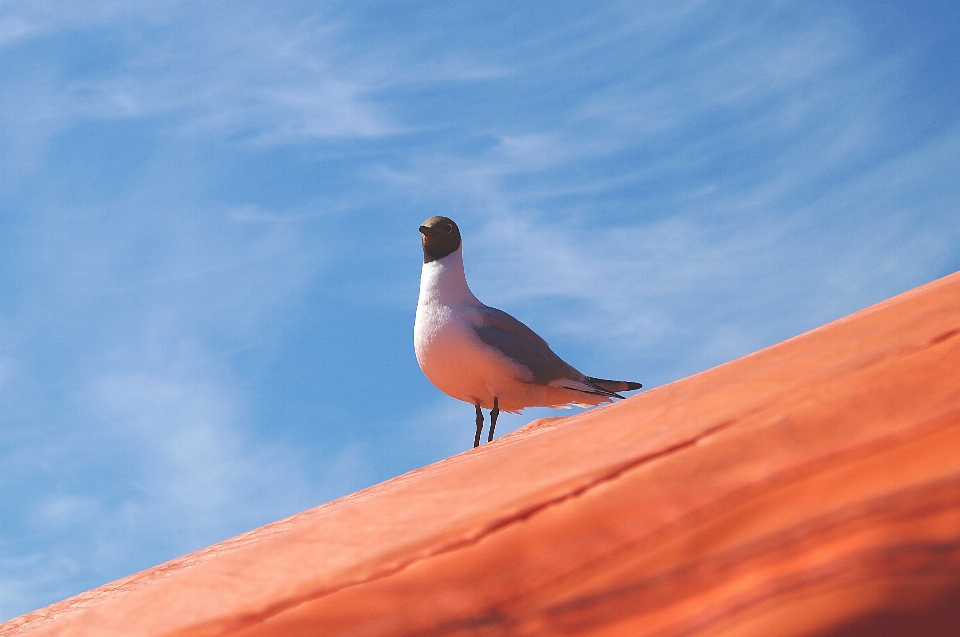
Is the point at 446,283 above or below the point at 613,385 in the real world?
above

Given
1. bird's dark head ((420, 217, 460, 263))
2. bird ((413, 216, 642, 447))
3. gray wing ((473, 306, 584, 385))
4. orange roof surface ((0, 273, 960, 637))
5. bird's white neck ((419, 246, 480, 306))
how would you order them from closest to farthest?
orange roof surface ((0, 273, 960, 637)), bird ((413, 216, 642, 447)), gray wing ((473, 306, 584, 385)), bird's white neck ((419, 246, 480, 306)), bird's dark head ((420, 217, 460, 263))

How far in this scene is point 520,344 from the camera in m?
7.94

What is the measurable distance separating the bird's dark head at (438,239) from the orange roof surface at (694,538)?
7909 millimetres

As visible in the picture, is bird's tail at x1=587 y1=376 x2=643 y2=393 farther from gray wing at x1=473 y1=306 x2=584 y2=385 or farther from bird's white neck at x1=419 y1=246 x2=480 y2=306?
bird's white neck at x1=419 y1=246 x2=480 y2=306

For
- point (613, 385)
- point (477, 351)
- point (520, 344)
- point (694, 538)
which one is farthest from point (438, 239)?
point (694, 538)

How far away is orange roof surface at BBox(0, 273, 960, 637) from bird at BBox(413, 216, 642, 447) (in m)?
6.82

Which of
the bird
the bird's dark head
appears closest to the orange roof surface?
the bird

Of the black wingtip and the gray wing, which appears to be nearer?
the gray wing

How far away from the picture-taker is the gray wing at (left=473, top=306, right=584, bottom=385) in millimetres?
7730

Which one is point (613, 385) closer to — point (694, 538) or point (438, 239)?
point (438, 239)

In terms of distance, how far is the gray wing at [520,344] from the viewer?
7730 mm

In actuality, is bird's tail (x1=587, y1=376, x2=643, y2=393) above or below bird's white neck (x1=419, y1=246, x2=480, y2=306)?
below

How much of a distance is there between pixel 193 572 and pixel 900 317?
1.99ft

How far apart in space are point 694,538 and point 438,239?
8.09 metres
